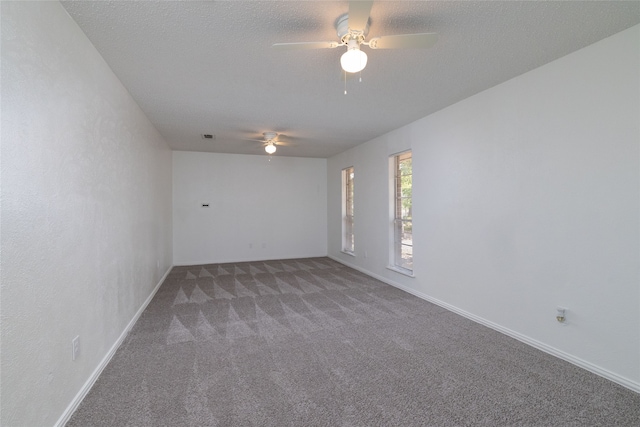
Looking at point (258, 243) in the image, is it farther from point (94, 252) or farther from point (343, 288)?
point (94, 252)

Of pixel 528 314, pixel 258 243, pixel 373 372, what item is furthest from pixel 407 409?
pixel 258 243

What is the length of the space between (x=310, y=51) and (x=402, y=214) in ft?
9.75

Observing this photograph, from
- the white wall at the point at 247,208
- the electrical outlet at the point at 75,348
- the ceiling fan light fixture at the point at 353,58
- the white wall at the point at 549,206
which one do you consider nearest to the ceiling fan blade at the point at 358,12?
the ceiling fan light fixture at the point at 353,58

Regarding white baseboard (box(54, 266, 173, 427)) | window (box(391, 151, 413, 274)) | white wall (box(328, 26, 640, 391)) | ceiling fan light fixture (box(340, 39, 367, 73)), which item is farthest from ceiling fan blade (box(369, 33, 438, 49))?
white baseboard (box(54, 266, 173, 427))

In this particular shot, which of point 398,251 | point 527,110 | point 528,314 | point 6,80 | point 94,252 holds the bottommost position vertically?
point 528,314

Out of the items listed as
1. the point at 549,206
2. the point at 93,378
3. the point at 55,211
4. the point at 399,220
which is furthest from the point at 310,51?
the point at 399,220

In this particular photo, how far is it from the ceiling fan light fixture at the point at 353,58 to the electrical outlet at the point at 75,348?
2423 millimetres

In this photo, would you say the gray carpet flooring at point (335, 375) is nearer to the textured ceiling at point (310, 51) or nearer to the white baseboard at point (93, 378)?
the white baseboard at point (93, 378)

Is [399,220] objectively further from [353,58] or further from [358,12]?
[358,12]

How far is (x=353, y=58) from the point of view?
5.62 ft

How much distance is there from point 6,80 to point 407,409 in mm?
2659

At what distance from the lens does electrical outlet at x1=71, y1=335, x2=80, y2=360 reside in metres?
1.73

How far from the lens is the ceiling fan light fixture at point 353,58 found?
171 centimetres

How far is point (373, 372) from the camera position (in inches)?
83.8
